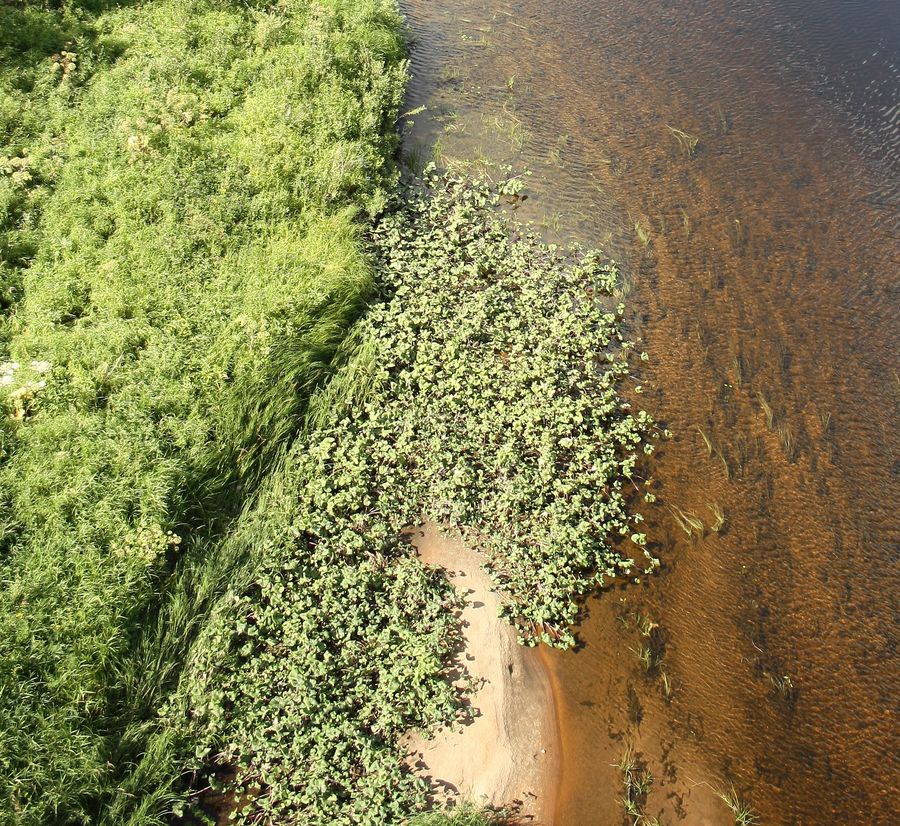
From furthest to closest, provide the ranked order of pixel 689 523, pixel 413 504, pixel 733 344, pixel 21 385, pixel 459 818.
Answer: pixel 733 344 → pixel 689 523 → pixel 413 504 → pixel 21 385 → pixel 459 818

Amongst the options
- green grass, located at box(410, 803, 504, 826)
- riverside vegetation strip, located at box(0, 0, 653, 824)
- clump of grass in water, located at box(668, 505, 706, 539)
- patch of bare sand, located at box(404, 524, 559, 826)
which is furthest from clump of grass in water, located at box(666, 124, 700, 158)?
green grass, located at box(410, 803, 504, 826)

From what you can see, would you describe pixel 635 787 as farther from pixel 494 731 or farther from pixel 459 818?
pixel 459 818

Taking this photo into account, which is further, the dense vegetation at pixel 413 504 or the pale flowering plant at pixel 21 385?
the pale flowering plant at pixel 21 385

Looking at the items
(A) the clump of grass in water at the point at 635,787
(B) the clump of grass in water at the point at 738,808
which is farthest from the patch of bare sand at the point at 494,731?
(B) the clump of grass in water at the point at 738,808

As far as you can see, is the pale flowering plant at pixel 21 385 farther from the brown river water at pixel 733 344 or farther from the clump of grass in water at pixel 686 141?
the clump of grass in water at pixel 686 141

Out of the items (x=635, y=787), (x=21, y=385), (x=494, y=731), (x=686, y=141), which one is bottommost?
(x=635, y=787)

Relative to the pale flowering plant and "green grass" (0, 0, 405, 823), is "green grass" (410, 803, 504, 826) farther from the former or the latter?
the pale flowering plant

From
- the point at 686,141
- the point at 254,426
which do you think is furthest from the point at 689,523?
the point at 686,141
